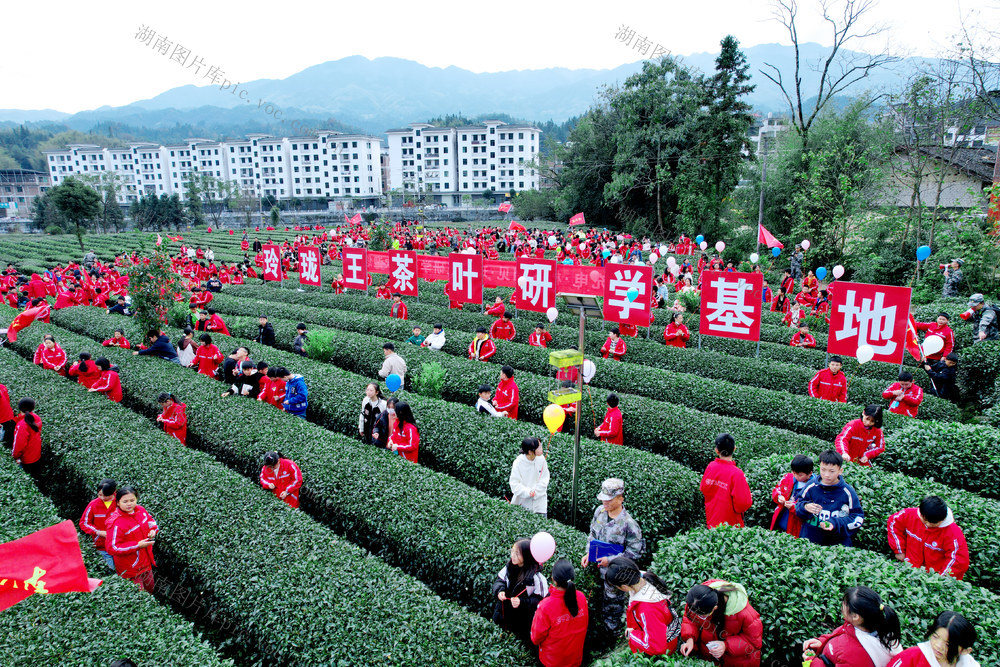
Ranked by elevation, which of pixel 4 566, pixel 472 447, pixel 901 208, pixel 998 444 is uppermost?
pixel 901 208

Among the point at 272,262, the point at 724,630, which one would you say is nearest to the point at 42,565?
the point at 724,630

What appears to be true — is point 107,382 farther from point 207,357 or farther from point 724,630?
point 724,630

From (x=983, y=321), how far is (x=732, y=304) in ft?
18.7

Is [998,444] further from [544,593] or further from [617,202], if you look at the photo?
[617,202]

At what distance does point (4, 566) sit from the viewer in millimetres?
3625

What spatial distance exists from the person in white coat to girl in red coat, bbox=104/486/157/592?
3876 mm

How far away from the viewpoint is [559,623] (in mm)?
4215

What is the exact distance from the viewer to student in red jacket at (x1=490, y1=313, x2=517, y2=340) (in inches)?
542

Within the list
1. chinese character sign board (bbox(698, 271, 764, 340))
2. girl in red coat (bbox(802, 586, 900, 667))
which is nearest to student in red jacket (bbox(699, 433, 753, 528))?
girl in red coat (bbox(802, 586, 900, 667))

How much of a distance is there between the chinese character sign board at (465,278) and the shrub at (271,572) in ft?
28.5

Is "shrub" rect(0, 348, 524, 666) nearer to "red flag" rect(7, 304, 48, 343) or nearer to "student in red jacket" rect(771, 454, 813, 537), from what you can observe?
"student in red jacket" rect(771, 454, 813, 537)

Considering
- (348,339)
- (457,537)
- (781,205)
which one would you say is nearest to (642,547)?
(457,537)

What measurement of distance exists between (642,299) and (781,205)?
73.7 ft

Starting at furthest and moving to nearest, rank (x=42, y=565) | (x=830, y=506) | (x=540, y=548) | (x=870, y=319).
A: (x=870, y=319) < (x=830, y=506) < (x=540, y=548) < (x=42, y=565)
